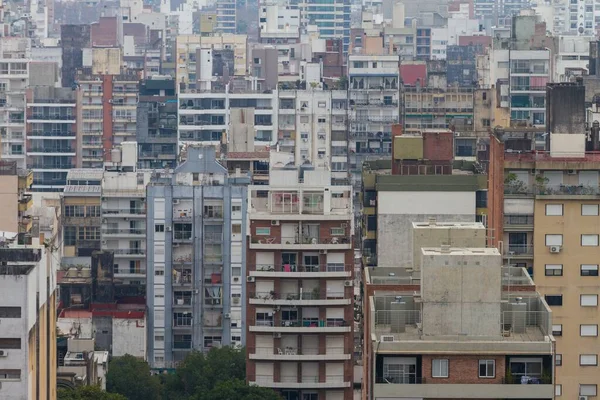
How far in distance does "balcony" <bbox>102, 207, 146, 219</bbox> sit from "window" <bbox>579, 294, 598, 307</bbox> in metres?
51.9

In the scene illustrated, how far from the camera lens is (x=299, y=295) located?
76250 mm

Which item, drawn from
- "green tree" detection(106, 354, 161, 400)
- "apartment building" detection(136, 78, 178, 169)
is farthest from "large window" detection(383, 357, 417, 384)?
"apartment building" detection(136, 78, 178, 169)

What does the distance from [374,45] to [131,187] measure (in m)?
76.3

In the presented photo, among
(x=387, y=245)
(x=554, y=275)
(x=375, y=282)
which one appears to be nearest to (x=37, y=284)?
(x=375, y=282)

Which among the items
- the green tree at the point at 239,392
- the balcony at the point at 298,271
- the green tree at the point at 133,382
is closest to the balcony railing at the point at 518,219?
the balcony at the point at 298,271

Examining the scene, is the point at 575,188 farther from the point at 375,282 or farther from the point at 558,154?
the point at 375,282

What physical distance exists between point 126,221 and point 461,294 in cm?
6686

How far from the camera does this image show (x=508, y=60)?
527 ft

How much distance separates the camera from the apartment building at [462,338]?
2061 inches

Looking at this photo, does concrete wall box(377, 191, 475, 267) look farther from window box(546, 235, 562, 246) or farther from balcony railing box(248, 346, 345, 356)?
window box(546, 235, 562, 246)

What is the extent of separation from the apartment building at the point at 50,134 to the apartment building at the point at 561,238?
306 feet

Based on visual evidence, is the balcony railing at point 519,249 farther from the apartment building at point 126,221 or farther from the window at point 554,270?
the apartment building at point 126,221

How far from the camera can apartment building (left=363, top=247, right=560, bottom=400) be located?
52344 mm

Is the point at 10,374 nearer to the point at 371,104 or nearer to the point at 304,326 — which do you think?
the point at 304,326
